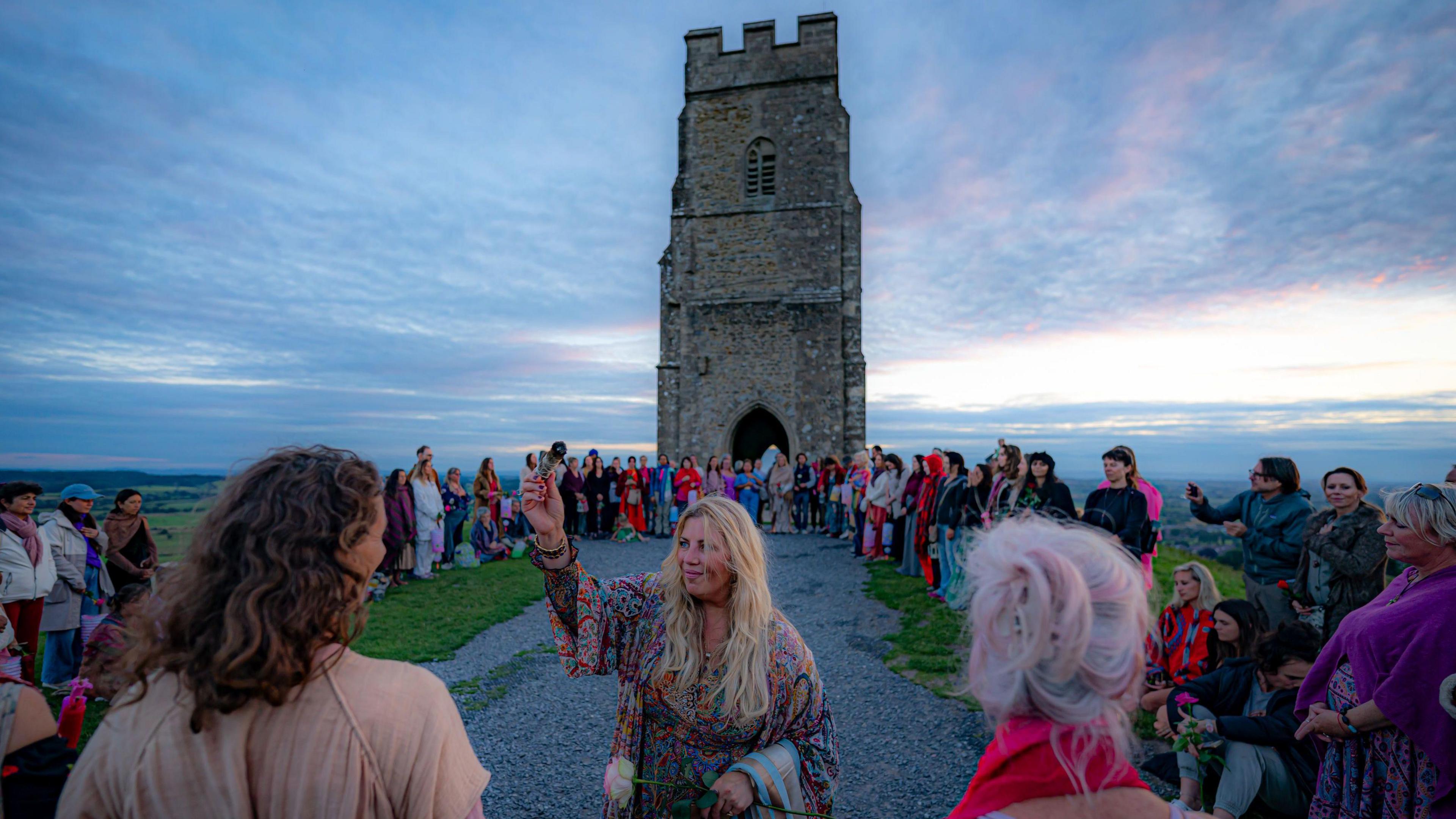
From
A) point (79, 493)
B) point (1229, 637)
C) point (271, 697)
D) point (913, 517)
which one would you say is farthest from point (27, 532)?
point (913, 517)

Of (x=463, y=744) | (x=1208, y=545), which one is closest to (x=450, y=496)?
(x=463, y=744)

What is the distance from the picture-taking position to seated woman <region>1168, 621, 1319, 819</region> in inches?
140

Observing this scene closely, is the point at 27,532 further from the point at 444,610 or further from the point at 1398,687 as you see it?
the point at 1398,687

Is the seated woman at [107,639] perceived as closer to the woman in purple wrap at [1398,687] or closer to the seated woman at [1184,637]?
the woman in purple wrap at [1398,687]

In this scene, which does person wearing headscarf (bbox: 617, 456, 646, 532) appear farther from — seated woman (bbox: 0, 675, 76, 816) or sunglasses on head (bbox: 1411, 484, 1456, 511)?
seated woman (bbox: 0, 675, 76, 816)

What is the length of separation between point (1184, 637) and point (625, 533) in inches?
482

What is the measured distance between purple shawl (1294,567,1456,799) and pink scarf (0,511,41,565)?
8.09 metres

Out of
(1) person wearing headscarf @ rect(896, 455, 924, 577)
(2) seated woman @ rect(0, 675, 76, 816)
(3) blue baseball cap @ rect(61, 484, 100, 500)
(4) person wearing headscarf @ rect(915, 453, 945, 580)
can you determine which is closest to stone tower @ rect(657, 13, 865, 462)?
(1) person wearing headscarf @ rect(896, 455, 924, 577)

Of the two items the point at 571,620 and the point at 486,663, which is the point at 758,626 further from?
the point at 486,663

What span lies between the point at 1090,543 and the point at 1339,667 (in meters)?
2.52

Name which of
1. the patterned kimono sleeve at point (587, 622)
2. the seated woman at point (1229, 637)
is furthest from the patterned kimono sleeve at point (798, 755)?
the seated woman at point (1229, 637)

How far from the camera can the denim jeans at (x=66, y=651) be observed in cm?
565

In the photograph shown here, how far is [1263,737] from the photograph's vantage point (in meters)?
3.56

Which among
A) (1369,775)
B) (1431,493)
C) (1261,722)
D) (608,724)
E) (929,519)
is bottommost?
(608,724)
